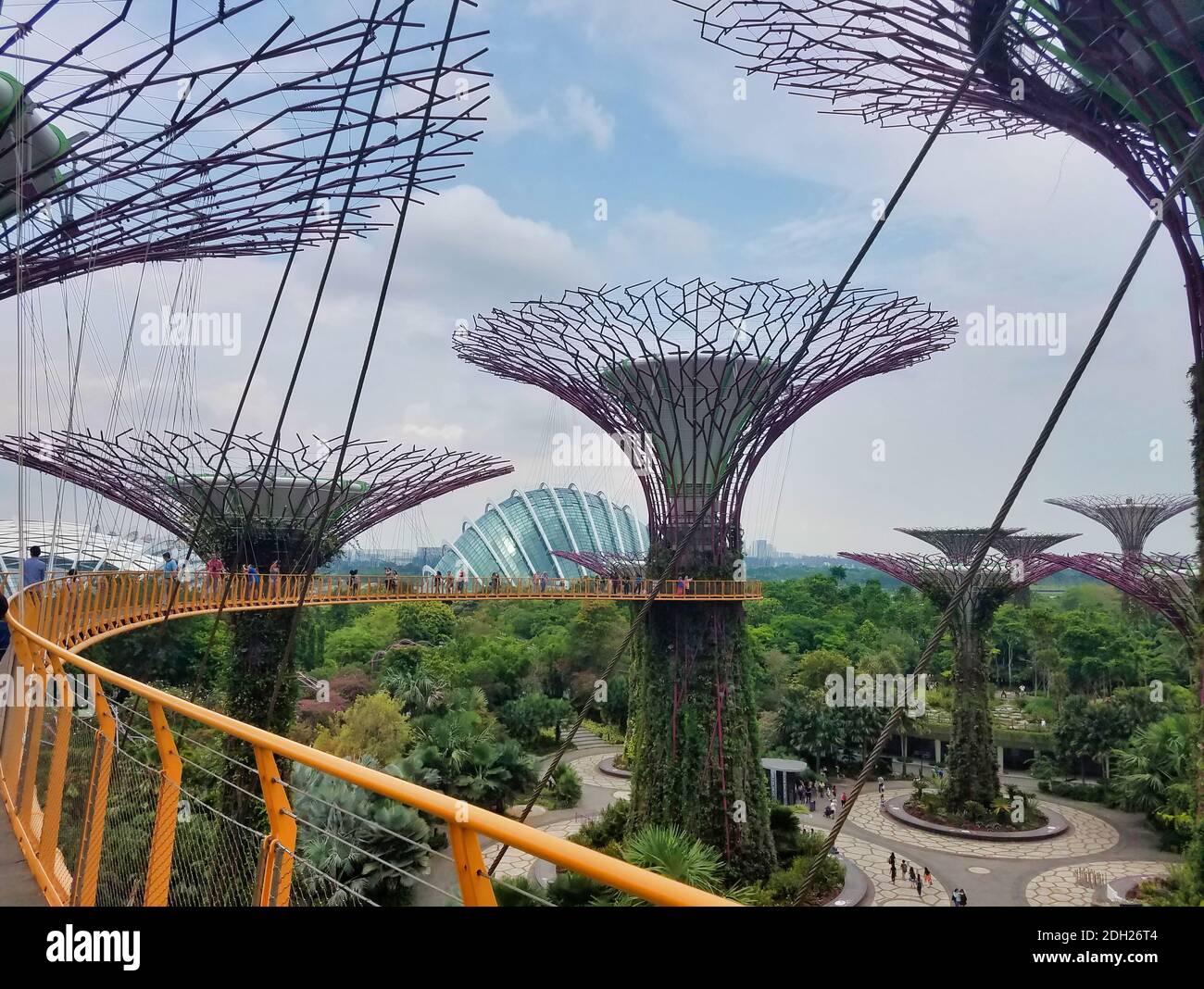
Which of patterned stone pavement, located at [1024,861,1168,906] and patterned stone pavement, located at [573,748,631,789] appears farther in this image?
patterned stone pavement, located at [573,748,631,789]

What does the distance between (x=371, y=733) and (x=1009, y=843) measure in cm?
1640

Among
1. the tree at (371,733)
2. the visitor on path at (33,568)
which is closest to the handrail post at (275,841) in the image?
the visitor on path at (33,568)

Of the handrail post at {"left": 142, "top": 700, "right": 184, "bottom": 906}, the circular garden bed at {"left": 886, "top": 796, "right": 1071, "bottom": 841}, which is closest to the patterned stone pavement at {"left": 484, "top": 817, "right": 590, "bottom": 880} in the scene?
the circular garden bed at {"left": 886, "top": 796, "right": 1071, "bottom": 841}

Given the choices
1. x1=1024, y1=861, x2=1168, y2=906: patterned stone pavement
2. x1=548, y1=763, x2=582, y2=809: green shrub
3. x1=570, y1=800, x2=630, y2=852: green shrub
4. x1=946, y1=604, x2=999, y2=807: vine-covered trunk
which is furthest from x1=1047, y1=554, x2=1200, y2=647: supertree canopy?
x1=548, y1=763, x2=582, y2=809: green shrub

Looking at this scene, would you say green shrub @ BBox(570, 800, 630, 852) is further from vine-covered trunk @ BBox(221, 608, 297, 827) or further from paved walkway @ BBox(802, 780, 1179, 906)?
vine-covered trunk @ BBox(221, 608, 297, 827)

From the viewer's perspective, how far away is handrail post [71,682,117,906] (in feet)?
8.53

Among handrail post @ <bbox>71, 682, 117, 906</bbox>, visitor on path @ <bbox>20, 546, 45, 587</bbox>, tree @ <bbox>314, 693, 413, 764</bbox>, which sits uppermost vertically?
visitor on path @ <bbox>20, 546, 45, 587</bbox>

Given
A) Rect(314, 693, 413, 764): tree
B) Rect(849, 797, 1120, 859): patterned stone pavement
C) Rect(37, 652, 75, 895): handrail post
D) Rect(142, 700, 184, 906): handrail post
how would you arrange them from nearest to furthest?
1. Rect(142, 700, 184, 906): handrail post
2. Rect(37, 652, 75, 895): handrail post
3. Rect(849, 797, 1120, 859): patterned stone pavement
4. Rect(314, 693, 413, 764): tree

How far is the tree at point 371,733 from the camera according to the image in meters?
20.4

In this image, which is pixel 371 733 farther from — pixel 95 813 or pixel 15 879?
pixel 95 813

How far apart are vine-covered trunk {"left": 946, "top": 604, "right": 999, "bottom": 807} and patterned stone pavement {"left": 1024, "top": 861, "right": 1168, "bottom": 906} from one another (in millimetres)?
3234

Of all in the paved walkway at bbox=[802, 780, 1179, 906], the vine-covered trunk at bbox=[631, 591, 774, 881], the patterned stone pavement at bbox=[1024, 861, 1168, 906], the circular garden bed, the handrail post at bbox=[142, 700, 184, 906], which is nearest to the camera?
the handrail post at bbox=[142, 700, 184, 906]

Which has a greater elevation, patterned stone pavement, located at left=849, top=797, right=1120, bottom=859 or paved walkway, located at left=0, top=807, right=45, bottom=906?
paved walkway, located at left=0, top=807, right=45, bottom=906
